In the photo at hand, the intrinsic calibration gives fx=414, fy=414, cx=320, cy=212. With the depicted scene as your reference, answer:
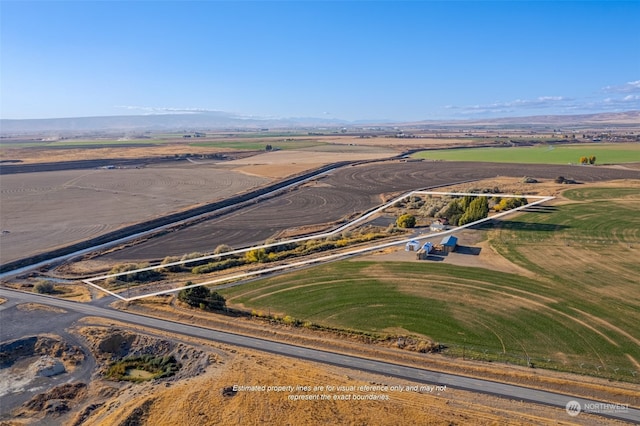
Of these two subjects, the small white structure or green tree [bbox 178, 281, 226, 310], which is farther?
the small white structure

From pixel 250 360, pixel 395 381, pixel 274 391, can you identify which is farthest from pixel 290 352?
pixel 395 381

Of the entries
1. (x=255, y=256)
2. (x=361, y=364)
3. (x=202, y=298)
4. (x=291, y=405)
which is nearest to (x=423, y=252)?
(x=255, y=256)

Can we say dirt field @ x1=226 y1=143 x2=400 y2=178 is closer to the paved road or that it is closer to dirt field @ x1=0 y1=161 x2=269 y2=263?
dirt field @ x1=0 y1=161 x2=269 y2=263

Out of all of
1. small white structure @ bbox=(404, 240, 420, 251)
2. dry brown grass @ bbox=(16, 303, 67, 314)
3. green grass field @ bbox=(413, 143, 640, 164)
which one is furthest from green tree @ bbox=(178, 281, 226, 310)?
green grass field @ bbox=(413, 143, 640, 164)

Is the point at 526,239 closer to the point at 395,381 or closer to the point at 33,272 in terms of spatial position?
the point at 395,381

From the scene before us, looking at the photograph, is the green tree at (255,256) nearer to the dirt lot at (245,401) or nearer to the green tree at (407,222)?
the dirt lot at (245,401)

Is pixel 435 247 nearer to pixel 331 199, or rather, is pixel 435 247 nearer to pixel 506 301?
pixel 506 301
